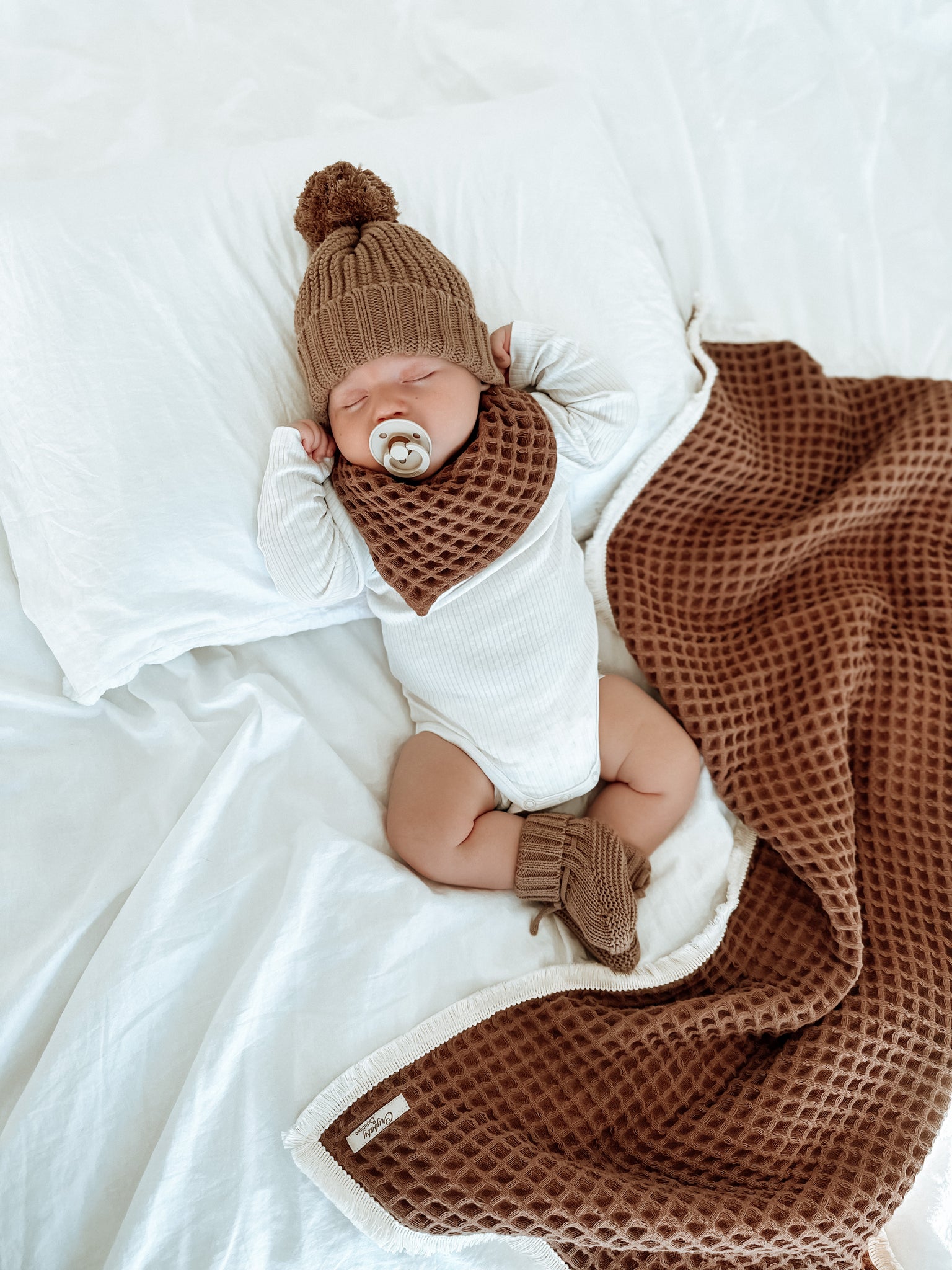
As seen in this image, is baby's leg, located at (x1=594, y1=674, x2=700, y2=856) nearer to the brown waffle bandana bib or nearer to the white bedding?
the white bedding

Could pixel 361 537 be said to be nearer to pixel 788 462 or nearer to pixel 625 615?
pixel 625 615

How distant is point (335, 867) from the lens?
998mm

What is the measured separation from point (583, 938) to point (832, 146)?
1360mm

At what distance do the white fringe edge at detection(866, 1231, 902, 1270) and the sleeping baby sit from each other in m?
0.43

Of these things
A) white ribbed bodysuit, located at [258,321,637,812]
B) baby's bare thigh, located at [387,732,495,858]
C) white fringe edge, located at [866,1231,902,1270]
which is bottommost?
white fringe edge, located at [866,1231,902,1270]

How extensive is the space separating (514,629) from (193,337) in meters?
0.55

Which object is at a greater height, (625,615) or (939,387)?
(939,387)

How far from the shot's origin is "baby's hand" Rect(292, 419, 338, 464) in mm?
1066

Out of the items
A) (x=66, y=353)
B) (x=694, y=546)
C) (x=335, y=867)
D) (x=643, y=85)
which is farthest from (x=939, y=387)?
(x=66, y=353)

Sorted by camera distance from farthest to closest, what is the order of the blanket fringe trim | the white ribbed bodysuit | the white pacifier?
the white ribbed bodysuit < the white pacifier < the blanket fringe trim

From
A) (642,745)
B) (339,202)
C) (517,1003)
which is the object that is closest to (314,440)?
(339,202)

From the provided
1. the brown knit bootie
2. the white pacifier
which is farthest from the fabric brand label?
the white pacifier

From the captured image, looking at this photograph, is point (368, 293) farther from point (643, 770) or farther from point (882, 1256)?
point (882, 1256)

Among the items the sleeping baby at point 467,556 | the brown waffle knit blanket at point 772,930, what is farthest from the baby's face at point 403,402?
the brown waffle knit blanket at point 772,930
